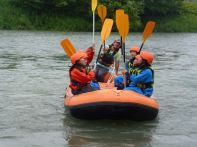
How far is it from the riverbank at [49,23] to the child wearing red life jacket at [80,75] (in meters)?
26.4

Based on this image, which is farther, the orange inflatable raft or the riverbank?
the riverbank

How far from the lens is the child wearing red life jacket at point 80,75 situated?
291 inches

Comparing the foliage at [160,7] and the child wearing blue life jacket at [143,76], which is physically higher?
the child wearing blue life jacket at [143,76]

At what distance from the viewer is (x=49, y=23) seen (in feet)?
117

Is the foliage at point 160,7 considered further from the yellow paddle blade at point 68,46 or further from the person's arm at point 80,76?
the person's arm at point 80,76

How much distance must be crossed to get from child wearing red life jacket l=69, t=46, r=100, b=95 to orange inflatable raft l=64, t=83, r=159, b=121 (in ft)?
Answer: 0.62

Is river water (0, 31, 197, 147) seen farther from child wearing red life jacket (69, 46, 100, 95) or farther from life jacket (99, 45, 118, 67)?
life jacket (99, 45, 118, 67)

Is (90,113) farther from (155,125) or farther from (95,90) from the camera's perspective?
(155,125)

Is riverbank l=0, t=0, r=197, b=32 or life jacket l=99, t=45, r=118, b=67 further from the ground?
life jacket l=99, t=45, r=118, b=67

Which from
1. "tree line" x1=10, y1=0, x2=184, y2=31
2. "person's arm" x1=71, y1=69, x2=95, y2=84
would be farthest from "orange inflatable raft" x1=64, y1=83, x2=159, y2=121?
"tree line" x1=10, y1=0, x2=184, y2=31

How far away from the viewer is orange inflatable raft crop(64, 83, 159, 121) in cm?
694

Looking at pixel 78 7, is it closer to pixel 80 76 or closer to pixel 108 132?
pixel 80 76

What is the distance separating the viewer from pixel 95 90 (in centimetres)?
741

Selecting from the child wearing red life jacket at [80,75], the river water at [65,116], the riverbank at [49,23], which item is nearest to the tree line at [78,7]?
the riverbank at [49,23]
